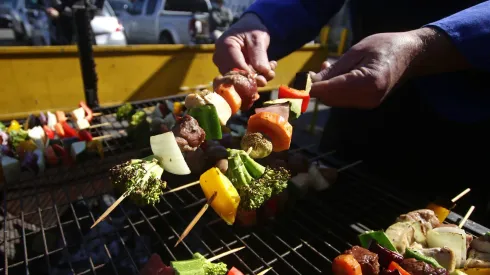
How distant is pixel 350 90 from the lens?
186 cm

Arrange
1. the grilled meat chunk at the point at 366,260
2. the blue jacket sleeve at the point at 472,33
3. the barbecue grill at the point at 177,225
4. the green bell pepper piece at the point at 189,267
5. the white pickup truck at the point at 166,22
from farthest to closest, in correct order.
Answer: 1. the white pickup truck at the point at 166,22
2. the barbecue grill at the point at 177,225
3. the blue jacket sleeve at the point at 472,33
4. the grilled meat chunk at the point at 366,260
5. the green bell pepper piece at the point at 189,267

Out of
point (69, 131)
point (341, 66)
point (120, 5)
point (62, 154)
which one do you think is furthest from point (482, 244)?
point (120, 5)

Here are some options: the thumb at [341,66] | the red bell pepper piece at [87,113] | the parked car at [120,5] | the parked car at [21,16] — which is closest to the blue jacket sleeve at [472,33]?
the thumb at [341,66]

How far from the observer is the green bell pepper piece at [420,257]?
72.8 inches

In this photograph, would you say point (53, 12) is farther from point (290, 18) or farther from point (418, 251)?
point (418, 251)

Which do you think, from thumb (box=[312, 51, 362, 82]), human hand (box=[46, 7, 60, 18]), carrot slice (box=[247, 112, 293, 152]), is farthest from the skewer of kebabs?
human hand (box=[46, 7, 60, 18])

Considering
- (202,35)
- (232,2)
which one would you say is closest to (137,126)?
(202,35)

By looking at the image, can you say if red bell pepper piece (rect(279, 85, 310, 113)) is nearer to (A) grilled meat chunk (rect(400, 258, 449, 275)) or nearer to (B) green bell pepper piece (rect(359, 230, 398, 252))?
(B) green bell pepper piece (rect(359, 230, 398, 252))

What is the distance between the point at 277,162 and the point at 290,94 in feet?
1.72

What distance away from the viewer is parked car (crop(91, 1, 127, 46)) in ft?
34.8

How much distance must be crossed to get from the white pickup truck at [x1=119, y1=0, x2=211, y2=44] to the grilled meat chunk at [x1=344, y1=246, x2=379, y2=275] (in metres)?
13.1

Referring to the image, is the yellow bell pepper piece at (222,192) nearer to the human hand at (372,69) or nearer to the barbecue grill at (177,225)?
the barbecue grill at (177,225)

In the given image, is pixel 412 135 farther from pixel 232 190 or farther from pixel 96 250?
pixel 96 250

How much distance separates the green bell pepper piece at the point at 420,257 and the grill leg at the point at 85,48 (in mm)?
3202
